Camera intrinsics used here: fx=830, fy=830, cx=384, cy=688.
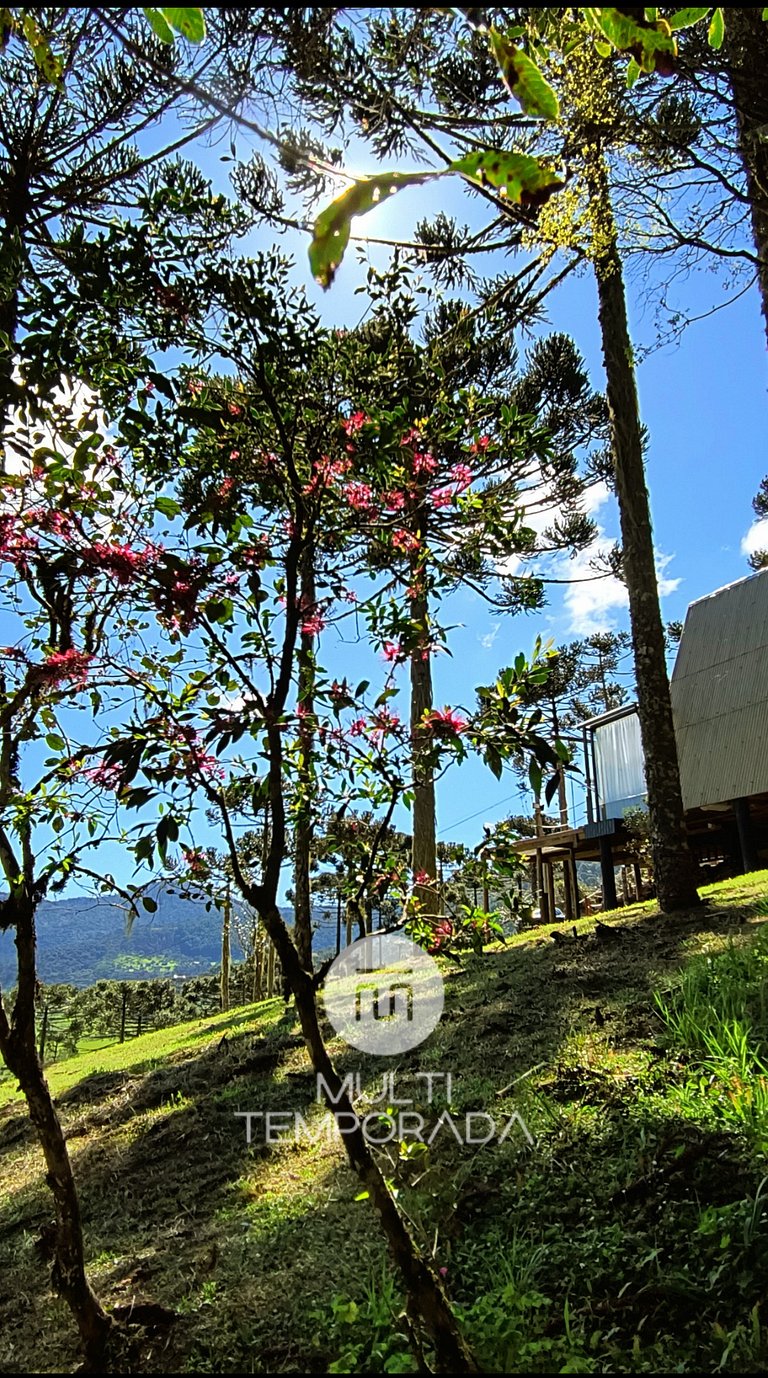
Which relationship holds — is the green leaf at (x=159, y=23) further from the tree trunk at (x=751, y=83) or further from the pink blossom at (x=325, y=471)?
the tree trunk at (x=751, y=83)

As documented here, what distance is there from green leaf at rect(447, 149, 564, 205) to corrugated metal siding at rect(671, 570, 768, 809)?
33.8ft

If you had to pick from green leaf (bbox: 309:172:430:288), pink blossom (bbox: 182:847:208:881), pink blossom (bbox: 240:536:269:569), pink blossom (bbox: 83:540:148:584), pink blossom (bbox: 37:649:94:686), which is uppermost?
pink blossom (bbox: 240:536:269:569)

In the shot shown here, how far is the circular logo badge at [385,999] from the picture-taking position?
169 inches

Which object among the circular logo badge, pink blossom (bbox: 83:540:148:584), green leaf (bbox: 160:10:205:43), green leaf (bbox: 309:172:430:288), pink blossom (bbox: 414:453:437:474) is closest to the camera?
green leaf (bbox: 309:172:430:288)

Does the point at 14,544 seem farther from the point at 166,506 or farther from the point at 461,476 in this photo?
the point at 461,476

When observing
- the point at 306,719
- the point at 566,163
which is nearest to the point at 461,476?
the point at 306,719

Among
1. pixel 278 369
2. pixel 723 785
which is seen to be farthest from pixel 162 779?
pixel 723 785

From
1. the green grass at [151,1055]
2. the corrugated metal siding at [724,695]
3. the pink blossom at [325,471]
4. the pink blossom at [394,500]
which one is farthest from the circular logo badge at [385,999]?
the corrugated metal siding at [724,695]

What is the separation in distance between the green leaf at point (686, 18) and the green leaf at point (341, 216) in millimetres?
366

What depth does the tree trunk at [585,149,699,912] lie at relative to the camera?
221 inches

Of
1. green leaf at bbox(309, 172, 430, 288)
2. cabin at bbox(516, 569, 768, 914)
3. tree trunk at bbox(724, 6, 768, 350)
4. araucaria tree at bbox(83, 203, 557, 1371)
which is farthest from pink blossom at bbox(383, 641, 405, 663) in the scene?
cabin at bbox(516, 569, 768, 914)

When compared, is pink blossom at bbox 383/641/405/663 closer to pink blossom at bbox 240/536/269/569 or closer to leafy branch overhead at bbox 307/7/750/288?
pink blossom at bbox 240/536/269/569

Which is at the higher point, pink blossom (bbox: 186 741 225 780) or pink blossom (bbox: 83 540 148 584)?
pink blossom (bbox: 83 540 148 584)

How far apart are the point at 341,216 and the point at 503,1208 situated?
257 centimetres
